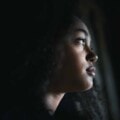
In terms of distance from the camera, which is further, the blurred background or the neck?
the blurred background

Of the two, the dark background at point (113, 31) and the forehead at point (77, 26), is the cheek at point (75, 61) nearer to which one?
the forehead at point (77, 26)

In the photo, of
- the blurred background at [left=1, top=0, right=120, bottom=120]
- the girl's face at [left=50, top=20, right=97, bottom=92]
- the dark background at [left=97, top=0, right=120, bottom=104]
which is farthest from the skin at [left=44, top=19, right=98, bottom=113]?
the dark background at [left=97, top=0, right=120, bottom=104]

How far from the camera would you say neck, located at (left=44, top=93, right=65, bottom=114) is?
1.39 meters

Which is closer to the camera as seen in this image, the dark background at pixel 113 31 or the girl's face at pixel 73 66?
the girl's face at pixel 73 66

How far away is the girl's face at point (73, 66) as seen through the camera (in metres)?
1.44

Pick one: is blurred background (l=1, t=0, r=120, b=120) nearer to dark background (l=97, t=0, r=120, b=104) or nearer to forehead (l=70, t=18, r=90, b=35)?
dark background (l=97, t=0, r=120, b=104)

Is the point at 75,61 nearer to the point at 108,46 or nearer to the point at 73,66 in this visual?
the point at 73,66

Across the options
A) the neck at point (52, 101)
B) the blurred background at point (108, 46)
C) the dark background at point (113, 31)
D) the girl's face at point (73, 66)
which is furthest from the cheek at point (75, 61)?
the dark background at point (113, 31)

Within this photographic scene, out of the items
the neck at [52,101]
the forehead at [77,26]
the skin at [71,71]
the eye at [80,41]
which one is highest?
the forehead at [77,26]

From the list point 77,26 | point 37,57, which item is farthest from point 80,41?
point 37,57

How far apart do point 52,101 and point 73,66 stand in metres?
0.14

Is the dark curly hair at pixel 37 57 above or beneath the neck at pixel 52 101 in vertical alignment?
above

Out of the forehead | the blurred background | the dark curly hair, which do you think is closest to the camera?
the dark curly hair

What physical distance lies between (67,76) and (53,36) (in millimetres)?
151
